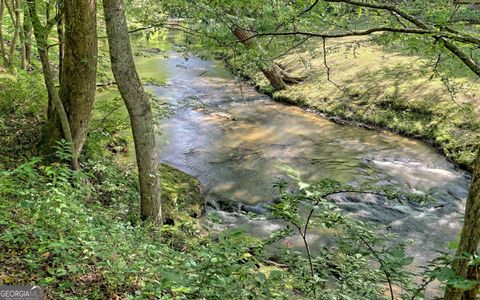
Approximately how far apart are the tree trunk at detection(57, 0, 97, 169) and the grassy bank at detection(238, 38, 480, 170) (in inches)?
213

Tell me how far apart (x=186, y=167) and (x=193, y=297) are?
23.8 feet

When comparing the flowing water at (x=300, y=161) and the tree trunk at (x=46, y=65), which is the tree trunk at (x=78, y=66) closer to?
the tree trunk at (x=46, y=65)

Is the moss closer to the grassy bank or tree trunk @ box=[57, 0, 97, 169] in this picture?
tree trunk @ box=[57, 0, 97, 169]

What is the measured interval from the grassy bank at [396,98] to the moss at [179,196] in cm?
424

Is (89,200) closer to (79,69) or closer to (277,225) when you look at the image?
(79,69)

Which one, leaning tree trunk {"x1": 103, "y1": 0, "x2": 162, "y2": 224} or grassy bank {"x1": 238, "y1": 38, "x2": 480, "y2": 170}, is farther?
grassy bank {"x1": 238, "y1": 38, "x2": 480, "y2": 170}

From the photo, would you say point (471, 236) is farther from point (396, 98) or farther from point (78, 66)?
point (396, 98)

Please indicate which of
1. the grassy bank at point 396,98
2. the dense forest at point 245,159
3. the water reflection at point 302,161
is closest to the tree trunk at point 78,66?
the dense forest at point 245,159

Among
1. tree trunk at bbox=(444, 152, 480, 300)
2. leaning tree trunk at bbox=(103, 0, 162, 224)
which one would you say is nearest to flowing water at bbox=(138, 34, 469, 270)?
leaning tree trunk at bbox=(103, 0, 162, 224)

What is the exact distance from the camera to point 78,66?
6.02m

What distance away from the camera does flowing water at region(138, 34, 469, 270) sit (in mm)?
8023

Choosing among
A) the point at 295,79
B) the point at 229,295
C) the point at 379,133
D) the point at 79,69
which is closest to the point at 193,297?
the point at 229,295

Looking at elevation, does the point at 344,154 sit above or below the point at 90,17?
below

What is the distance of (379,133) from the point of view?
507 inches
